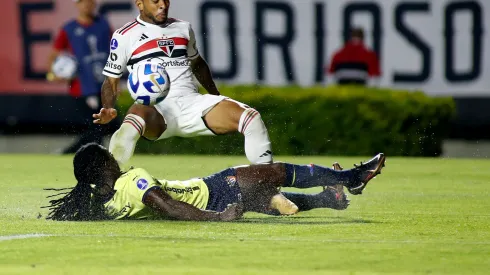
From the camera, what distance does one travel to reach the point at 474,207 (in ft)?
35.8

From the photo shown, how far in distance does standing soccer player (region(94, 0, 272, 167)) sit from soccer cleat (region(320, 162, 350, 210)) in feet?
2.73

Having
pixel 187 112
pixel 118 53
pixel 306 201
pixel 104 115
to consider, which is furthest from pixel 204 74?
pixel 306 201

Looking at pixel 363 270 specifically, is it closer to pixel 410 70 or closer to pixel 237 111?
pixel 237 111

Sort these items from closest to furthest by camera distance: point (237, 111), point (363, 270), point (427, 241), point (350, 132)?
point (363, 270) < point (427, 241) < point (237, 111) < point (350, 132)

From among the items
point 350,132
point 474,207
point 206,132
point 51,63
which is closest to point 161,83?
point 206,132

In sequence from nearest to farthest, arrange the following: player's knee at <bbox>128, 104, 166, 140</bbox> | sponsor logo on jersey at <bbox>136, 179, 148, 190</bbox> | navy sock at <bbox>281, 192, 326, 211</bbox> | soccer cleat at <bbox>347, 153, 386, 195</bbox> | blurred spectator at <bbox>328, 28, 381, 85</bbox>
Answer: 1. sponsor logo on jersey at <bbox>136, 179, 148, 190</bbox>
2. soccer cleat at <bbox>347, 153, 386, 195</bbox>
3. navy sock at <bbox>281, 192, 326, 211</bbox>
4. player's knee at <bbox>128, 104, 166, 140</bbox>
5. blurred spectator at <bbox>328, 28, 381, 85</bbox>

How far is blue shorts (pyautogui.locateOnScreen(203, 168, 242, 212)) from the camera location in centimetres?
911

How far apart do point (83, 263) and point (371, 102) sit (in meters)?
13.4

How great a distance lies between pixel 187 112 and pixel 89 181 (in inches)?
67.3

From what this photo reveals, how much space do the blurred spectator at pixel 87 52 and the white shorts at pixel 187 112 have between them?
7151 millimetres

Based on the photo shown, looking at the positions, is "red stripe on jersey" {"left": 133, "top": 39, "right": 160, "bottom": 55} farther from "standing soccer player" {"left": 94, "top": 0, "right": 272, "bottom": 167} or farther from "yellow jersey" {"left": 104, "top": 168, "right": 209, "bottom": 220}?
"yellow jersey" {"left": 104, "top": 168, "right": 209, "bottom": 220}

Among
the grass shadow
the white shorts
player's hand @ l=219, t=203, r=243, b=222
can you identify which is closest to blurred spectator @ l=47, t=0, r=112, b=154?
the white shorts

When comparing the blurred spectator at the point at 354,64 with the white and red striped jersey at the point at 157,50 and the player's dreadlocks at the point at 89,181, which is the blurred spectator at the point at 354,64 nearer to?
the white and red striped jersey at the point at 157,50

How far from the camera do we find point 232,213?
28.9ft
